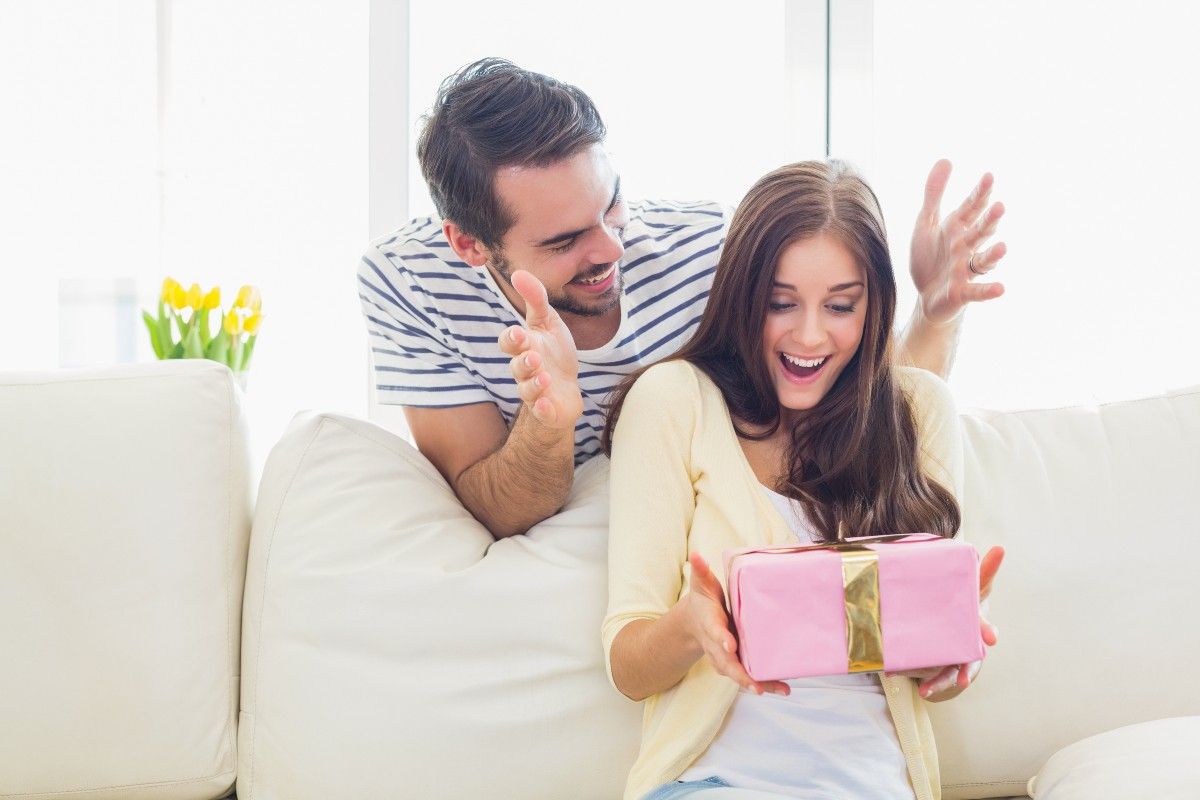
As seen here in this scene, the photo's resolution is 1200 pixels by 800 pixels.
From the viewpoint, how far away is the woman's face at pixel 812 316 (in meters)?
1.20

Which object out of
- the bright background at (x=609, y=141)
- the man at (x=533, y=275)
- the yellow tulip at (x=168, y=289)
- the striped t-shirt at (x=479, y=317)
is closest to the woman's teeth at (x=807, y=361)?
the man at (x=533, y=275)

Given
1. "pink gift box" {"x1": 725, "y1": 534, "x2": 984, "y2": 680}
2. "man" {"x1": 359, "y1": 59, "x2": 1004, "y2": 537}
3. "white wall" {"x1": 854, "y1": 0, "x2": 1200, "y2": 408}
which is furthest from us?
"white wall" {"x1": 854, "y1": 0, "x2": 1200, "y2": 408}

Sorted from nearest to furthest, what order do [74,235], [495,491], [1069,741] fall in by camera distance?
[1069,741]
[495,491]
[74,235]

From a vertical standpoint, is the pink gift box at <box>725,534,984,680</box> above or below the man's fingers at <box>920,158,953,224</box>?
below

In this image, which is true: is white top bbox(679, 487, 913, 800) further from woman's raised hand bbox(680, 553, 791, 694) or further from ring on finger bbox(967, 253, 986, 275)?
ring on finger bbox(967, 253, 986, 275)

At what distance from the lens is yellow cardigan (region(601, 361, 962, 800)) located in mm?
1112

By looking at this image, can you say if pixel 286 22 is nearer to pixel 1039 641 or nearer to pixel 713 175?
pixel 713 175

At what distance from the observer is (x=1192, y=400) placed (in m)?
1.44

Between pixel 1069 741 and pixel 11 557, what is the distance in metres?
1.23

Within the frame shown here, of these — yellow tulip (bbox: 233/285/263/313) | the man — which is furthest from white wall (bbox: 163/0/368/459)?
the man

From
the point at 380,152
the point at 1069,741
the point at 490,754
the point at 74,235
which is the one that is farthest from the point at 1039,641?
the point at 74,235

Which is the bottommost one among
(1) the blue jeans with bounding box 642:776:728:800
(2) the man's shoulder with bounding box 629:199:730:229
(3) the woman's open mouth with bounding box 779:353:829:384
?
(1) the blue jeans with bounding box 642:776:728:800

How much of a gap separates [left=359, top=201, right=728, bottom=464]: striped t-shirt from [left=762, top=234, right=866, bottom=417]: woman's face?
33 cm

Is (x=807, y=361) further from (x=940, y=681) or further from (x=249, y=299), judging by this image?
(x=249, y=299)
